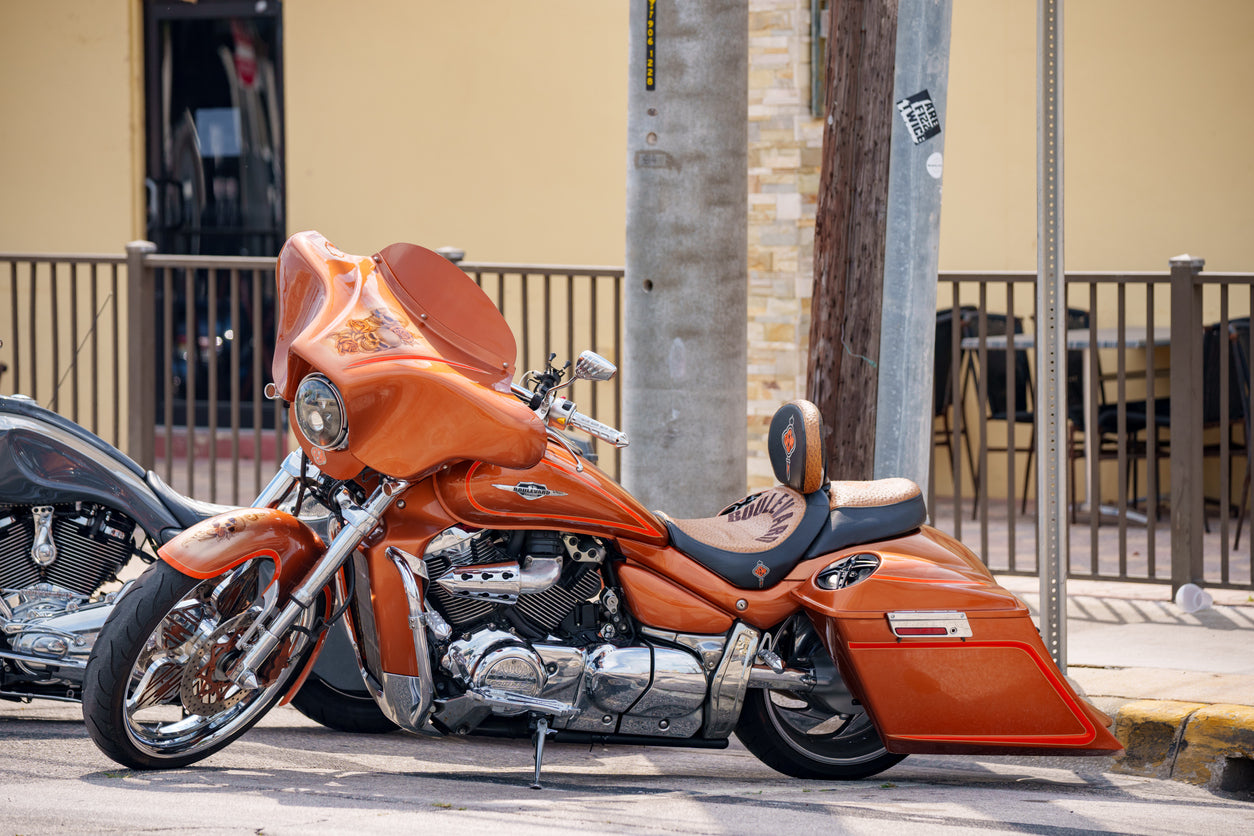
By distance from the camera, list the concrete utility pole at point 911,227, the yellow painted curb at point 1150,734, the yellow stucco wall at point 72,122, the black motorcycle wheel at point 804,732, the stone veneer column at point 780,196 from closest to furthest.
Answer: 1. the black motorcycle wheel at point 804,732
2. the yellow painted curb at point 1150,734
3. the concrete utility pole at point 911,227
4. the stone veneer column at point 780,196
5. the yellow stucco wall at point 72,122

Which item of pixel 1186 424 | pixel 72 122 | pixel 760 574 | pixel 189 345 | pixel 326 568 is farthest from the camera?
pixel 72 122

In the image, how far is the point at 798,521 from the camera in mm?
4227

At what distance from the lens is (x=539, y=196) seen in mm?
10617

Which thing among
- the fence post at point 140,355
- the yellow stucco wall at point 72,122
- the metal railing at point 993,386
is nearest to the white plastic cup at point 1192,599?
the metal railing at point 993,386

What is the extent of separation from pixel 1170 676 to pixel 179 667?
10.7 feet

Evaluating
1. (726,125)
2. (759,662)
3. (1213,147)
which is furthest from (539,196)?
(759,662)

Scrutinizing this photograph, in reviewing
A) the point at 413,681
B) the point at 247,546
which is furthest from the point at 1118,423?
the point at 247,546

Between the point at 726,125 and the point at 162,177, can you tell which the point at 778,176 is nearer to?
the point at 726,125

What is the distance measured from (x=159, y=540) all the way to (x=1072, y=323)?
6.34 m

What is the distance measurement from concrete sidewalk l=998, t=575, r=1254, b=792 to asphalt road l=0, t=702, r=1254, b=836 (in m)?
0.11

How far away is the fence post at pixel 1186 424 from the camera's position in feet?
21.6

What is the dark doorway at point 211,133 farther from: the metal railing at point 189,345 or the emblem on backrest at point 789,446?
the emblem on backrest at point 789,446

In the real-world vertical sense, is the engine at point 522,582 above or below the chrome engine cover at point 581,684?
above

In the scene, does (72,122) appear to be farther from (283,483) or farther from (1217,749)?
(1217,749)
